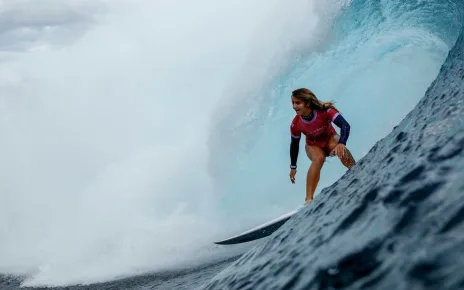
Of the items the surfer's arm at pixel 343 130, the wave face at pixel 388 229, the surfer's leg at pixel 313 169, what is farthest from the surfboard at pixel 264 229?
the wave face at pixel 388 229

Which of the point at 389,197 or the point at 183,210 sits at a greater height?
the point at 183,210

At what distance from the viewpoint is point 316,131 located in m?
5.77

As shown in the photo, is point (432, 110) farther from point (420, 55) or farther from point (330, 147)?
point (420, 55)

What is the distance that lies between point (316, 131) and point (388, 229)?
4.24m

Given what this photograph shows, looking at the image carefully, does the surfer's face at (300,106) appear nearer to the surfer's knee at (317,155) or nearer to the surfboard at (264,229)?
the surfer's knee at (317,155)

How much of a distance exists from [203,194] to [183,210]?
0.80 metres

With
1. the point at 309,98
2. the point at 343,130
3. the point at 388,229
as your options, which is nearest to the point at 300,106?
the point at 309,98

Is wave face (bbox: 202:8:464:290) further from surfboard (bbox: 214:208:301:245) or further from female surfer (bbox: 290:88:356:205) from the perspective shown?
surfboard (bbox: 214:208:301:245)

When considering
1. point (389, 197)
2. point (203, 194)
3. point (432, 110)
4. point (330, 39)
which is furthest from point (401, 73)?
point (389, 197)

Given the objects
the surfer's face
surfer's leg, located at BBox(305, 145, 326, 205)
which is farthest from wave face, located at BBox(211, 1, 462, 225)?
the surfer's face

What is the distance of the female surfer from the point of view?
5508 millimetres

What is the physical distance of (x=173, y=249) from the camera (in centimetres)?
1051

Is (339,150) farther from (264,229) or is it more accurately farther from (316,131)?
(264,229)

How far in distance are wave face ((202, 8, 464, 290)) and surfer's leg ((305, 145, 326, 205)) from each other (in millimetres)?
2843
